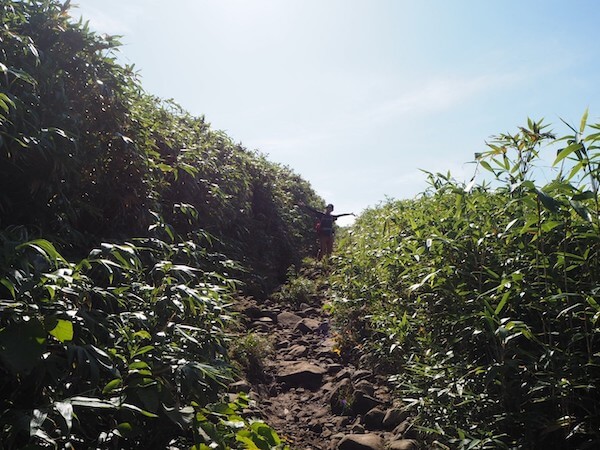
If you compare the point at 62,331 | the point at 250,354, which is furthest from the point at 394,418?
the point at 62,331

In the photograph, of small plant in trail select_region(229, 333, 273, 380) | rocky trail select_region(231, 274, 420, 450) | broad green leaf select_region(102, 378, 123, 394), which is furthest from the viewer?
small plant in trail select_region(229, 333, 273, 380)

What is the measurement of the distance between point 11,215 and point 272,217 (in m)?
8.62

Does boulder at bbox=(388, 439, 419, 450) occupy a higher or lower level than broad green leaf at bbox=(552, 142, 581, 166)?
lower

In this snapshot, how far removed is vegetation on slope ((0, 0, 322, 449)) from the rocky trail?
0.80 metres

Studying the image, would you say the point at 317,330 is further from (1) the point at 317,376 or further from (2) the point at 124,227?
(2) the point at 124,227

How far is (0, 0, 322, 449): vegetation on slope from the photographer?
208cm

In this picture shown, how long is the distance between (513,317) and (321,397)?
245 cm

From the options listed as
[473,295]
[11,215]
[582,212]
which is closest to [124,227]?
[11,215]

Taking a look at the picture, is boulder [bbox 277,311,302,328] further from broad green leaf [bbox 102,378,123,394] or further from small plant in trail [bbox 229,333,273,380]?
broad green leaf [bbox 102,378,123,394]

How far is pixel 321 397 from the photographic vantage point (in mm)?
4734

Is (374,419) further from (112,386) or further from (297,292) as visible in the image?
(297,292)

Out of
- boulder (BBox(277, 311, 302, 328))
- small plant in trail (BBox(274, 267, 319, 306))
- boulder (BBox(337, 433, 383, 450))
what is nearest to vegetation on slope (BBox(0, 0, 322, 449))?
boulder (BBox(337, 433, 383, 450))

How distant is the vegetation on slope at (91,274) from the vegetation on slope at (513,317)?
135 cm

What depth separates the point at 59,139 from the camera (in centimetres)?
359
